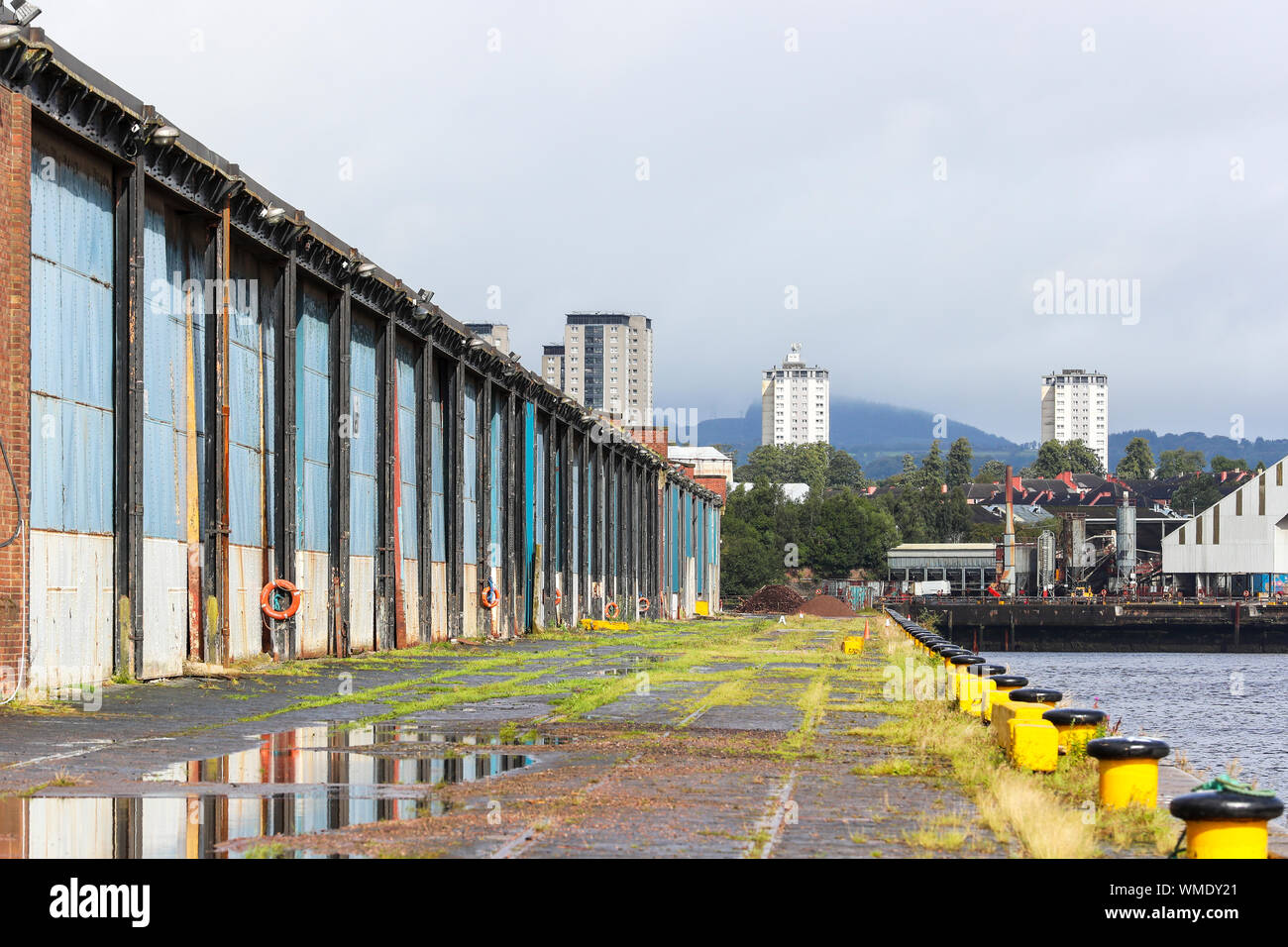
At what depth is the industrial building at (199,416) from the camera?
63.6 feet

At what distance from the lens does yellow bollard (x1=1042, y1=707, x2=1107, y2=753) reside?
1354cm

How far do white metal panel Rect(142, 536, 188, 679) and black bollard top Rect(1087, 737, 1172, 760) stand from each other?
15.9 meters

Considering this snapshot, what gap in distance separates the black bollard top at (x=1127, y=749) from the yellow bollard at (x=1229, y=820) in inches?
100

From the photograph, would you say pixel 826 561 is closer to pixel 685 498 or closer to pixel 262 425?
pixel 685 498

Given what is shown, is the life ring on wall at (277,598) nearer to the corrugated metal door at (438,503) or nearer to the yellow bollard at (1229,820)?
the corrugated metal door at (438,503)

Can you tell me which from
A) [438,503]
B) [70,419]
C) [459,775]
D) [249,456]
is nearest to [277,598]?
[249,456]

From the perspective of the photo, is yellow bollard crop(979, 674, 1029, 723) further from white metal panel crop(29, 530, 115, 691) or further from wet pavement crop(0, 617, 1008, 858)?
white metal panel crop(29, 530, 115, 691)

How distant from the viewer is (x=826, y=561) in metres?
151

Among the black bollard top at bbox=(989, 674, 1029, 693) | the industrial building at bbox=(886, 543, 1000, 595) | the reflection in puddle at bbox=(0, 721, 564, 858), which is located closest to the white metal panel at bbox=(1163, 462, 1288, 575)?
the industrial building at bbox=(886, 543, 1000, 595)

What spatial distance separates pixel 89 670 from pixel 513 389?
29745 millimetres

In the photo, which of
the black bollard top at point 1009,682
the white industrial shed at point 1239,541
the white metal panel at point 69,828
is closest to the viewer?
the white metal panel at point 69,828

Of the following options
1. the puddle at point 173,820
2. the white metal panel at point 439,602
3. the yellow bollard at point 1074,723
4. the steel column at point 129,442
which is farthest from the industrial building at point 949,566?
the puddle at point 173,820

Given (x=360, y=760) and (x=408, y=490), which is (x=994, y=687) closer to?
(x=360, y=760)

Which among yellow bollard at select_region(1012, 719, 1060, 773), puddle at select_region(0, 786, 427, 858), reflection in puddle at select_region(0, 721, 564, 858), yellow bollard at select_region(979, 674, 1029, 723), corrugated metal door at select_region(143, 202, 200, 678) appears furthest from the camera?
corrugated metal door at select_region(143, 202, 200, 678)
